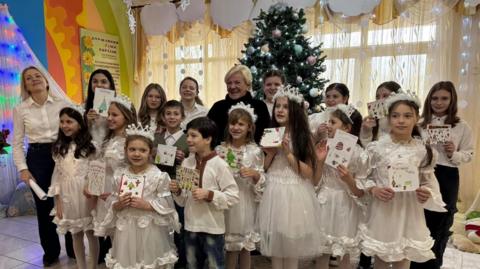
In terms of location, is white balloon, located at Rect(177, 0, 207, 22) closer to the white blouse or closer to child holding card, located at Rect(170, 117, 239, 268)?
the white blouse

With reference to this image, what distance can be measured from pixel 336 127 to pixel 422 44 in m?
2.91

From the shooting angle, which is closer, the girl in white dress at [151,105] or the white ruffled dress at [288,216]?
the white ruffled dress at [288,216]

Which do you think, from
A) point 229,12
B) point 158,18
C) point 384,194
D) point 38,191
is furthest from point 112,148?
point 158,18

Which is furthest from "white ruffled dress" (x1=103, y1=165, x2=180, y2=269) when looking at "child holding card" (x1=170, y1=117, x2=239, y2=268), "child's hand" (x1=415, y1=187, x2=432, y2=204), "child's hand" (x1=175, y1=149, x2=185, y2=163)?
"child's hand" (x1=415, y1=187, x2=432, y2=204)

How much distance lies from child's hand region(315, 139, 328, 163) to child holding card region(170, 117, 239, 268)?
0.60 metres

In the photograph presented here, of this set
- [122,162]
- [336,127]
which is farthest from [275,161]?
[122,162]

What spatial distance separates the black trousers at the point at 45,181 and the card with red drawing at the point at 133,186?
1.22 meters

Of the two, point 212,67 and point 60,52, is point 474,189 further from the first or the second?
point 60,52

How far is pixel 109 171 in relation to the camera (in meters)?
2.44

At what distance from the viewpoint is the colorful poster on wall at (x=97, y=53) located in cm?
549

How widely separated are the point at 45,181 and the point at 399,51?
4.42 metres

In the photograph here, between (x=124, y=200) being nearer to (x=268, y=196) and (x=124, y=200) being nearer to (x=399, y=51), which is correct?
(x=268, y=196)

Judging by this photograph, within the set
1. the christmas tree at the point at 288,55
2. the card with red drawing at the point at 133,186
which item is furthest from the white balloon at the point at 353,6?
the card with red drawing at the point at 133,186

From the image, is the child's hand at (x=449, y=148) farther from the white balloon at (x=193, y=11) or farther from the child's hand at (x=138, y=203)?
the white balloon at (x=193, y=11)
